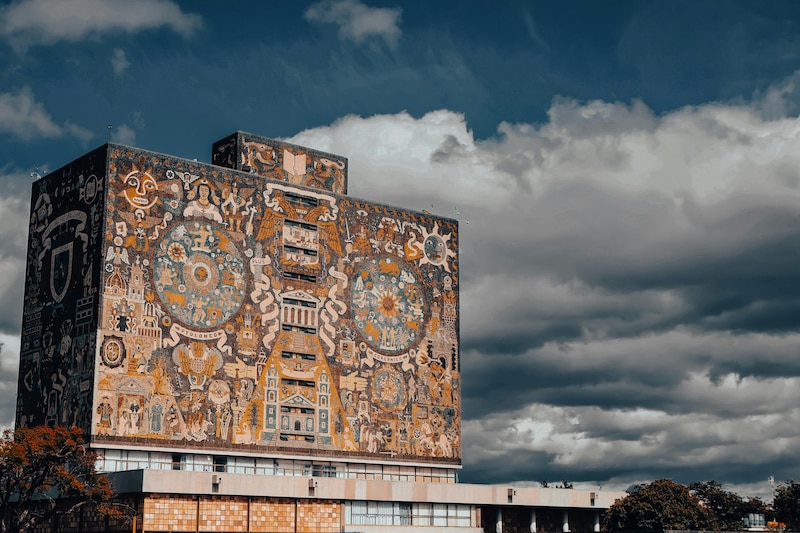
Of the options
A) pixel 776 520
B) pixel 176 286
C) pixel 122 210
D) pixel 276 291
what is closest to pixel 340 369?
pixel 276 291

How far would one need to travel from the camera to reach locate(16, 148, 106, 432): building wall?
248 feet

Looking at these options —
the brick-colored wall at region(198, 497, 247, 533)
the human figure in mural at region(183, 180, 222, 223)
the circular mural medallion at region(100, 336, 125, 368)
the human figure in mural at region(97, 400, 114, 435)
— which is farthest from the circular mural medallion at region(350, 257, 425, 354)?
the human figure in mural at region(97, 400, 114, 435)

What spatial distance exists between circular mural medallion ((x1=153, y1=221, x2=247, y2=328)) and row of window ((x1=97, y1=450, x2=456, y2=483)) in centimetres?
924

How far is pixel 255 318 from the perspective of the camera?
3174 inches

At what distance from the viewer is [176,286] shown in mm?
77312

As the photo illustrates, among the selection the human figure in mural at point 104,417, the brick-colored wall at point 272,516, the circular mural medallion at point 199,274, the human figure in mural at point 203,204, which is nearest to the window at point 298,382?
the circular mural medallion at point 199,274

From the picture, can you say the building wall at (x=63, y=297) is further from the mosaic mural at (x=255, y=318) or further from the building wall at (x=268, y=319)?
the building wall at (x=268, y=319)

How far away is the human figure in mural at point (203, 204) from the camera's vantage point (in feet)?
260

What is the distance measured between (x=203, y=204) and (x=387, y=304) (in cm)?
1699

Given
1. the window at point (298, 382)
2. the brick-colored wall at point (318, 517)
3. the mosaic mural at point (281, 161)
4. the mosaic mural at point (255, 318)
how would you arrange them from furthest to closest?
the mosaic mural at point (281, 161), the window at point (298, 382), the mosaic mural at point (255, 318), the brick-colored wall at point (318, 517)

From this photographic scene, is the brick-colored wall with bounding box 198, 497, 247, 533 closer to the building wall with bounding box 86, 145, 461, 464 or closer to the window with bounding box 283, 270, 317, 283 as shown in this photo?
the building wall with bounding box 86, 145, 461, 464

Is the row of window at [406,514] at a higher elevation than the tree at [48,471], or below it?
below

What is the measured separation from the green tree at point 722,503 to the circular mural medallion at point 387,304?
28.9m

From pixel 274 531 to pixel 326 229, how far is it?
2378cm
